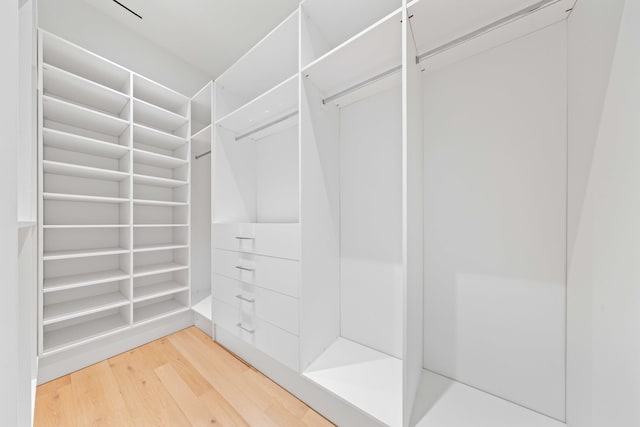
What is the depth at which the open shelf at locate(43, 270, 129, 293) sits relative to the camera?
1333 millimetres

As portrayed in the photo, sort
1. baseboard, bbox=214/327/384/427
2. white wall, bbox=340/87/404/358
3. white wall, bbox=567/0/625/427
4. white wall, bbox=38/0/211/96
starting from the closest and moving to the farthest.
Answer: white wall, bbox=567/0/625/427
baseboard, bbox=214/327/384/427
white wall, bbox=340/87/404/358
white wall, bbox=38/0/211/96

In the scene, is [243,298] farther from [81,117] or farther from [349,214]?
[81,117]

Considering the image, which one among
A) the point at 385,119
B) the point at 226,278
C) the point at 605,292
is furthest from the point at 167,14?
the point at 605,292

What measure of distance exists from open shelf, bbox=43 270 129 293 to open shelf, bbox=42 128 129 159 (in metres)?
0.90

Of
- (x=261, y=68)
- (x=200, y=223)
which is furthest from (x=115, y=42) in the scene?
(x=200, y=223)

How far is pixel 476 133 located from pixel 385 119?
0.45 metres

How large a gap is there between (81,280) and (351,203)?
1.86 m

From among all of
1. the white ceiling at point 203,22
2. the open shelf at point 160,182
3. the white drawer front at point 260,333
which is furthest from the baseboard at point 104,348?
the white ceiling at point 203,22

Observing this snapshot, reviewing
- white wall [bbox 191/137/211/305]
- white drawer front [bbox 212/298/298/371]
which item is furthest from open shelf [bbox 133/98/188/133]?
white drawer front [bbox 212/298/298/371]

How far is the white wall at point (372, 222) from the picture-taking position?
1.21 meters

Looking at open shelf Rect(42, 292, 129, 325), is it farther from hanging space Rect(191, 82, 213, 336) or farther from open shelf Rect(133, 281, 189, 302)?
hanging space Rect(191, 82, 213, 336)

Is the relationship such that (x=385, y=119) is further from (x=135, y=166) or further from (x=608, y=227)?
(x=135, y=166)

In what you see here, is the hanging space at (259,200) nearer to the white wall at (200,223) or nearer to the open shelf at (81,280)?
the white wall at (200,223)

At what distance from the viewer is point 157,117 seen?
1860 mm
